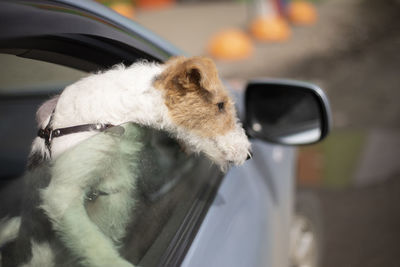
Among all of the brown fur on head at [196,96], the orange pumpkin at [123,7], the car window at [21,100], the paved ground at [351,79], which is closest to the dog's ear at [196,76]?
the brown fur on head at [196,96]

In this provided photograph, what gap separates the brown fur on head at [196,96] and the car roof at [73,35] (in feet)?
0.75

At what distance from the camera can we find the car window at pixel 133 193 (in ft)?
4.00

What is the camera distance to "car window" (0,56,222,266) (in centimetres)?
122

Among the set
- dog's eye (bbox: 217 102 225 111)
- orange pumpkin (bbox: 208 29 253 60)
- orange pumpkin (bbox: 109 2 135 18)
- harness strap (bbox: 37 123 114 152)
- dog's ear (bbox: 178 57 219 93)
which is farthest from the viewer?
orange pumpkin (bbox: 109 2 135 18)

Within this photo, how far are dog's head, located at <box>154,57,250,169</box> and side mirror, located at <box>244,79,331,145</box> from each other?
0.82 metres

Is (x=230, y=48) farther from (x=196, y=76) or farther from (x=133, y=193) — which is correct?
(x=133, y=193)

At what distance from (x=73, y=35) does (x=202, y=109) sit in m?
0.51

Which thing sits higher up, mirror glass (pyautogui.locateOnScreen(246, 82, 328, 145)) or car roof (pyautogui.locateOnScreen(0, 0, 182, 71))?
car roof (pyautogui.locateOnScreen(0, 0, 182, 71))

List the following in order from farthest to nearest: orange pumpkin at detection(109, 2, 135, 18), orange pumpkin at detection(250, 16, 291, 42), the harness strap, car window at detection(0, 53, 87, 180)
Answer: orange pumpkin at detection(109, 2, 135, 18) → orange pumpkin at detection(250, 16, 291, 42) → car window at detection(0, 53, 87, 180) → the harness strap

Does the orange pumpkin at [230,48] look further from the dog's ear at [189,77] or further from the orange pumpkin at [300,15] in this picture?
the dog's ear at [189,77]

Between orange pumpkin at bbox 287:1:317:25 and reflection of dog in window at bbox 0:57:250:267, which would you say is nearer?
reflection of dog in window at bbox 0:57:250:267

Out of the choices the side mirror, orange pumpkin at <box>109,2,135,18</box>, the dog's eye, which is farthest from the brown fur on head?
orange pumpkin at <box>109,2,135,18</box>

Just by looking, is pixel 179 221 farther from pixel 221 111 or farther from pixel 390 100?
pixel 390 100

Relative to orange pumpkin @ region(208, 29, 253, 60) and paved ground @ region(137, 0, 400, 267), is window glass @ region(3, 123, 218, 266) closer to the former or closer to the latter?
paved ground @ region(137, 0, 400, 267)
